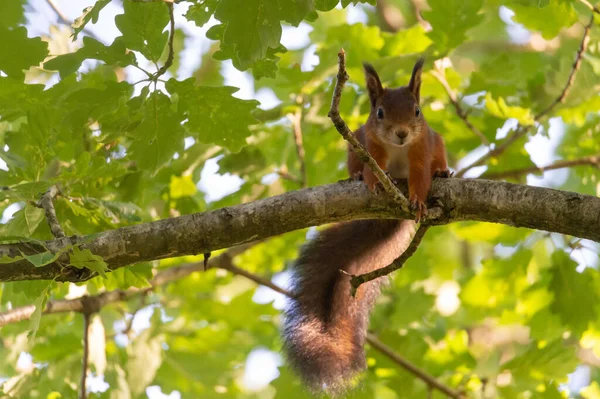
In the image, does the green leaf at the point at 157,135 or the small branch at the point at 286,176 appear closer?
the green leaf at the point at 157,135

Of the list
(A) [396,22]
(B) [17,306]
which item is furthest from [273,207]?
(A) [396,22]

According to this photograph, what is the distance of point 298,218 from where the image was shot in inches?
86.2

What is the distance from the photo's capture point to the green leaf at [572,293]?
3322 mm

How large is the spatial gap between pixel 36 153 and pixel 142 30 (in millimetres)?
537

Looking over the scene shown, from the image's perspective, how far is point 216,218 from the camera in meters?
2.15

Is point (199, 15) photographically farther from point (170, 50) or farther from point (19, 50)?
point (19, 50)

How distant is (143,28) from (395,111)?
1177 mm

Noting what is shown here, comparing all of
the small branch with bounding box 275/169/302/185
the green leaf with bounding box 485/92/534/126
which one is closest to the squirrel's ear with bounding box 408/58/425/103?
the green leaf with bounding box 485/92/534/126

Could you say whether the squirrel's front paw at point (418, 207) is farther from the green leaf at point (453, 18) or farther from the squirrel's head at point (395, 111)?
the green leaf at point (453, 18)

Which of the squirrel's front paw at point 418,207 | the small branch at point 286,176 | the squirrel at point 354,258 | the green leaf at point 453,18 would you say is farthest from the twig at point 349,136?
the small branch at point 286,176

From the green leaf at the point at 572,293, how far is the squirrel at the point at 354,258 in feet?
2.68

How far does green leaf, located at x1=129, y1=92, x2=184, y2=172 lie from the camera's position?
234 centimetres

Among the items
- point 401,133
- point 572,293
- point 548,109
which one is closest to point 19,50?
point 401,133

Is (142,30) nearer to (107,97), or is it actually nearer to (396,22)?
(107,97)
